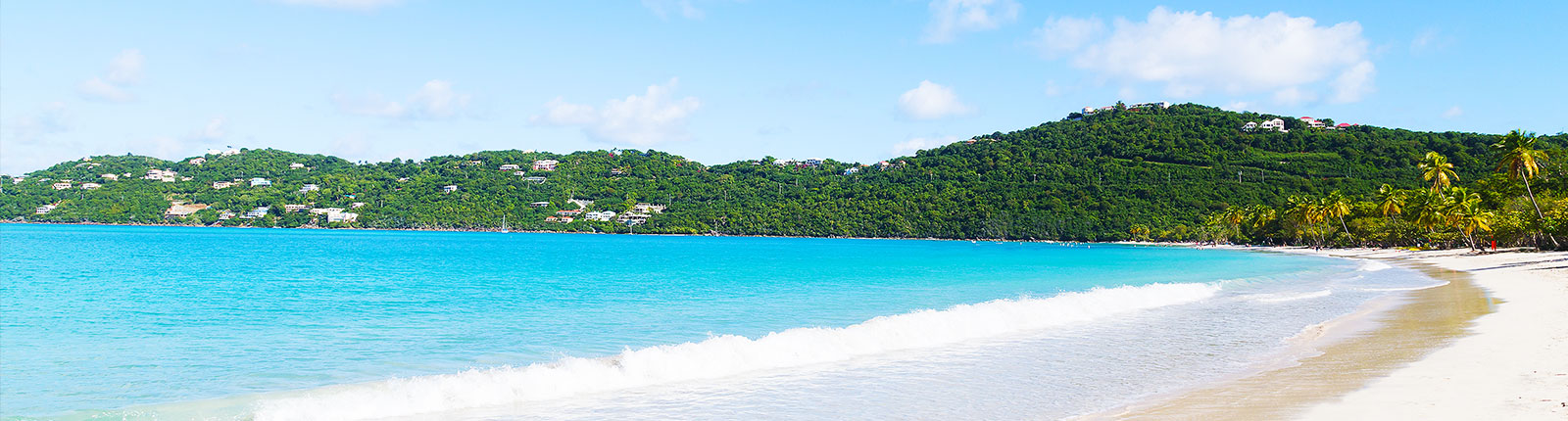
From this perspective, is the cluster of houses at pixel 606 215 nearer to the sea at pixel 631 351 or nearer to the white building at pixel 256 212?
the white building at pixel 256 212

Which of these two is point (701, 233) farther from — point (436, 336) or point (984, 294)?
point (436, 336)

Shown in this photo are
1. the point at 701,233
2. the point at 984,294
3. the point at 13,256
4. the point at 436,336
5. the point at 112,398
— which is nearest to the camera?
the point at 112,398

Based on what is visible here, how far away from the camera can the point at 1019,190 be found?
166 meters

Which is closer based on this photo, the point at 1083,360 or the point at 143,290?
the point at 1083,360

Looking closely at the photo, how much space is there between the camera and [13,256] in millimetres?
59469

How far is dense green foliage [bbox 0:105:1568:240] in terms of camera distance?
450ft

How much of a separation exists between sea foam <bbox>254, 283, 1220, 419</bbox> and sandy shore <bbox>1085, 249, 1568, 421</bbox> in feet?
17.7

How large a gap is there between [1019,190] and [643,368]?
16136 cm

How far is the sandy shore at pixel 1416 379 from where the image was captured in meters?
8.73

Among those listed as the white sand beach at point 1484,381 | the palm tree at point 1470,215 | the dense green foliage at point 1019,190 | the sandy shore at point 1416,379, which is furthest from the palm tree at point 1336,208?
the white sand beach at point 1484,381

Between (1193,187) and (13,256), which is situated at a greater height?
(1193,187)

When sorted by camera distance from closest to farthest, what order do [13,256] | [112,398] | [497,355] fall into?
1. [112,398]
2. [497,355]
3. [13,256]

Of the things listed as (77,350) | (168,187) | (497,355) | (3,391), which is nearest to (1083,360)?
(497,355)

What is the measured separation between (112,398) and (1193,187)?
154197mm
